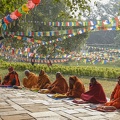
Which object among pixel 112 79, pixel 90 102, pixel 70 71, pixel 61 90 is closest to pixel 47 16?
pixel 70 71

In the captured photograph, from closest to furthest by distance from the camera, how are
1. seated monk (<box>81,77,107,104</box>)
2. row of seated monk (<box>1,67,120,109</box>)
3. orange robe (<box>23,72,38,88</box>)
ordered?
row of seated monk (<box>1,67,120,109</box>)
seated monk (<box>81,77,107,104</box>)
orange robe (<box>23,72,38,88</box>)

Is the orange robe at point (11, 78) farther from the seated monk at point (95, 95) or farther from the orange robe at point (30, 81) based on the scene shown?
the seated monk at point (95, 95)

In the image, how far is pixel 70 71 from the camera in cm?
2191

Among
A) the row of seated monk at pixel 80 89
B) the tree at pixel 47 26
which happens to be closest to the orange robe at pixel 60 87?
the row of seated monk at pixel 80 89

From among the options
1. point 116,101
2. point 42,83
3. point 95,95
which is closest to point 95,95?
point 95,95

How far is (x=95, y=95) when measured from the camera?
825 centimetres

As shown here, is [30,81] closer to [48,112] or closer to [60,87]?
[60,87]

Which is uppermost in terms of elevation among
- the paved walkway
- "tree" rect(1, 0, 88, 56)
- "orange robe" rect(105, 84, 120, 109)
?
"tree" rect(1, 0, 88, 56)

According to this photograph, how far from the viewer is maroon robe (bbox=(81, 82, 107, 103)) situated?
8.14 metres

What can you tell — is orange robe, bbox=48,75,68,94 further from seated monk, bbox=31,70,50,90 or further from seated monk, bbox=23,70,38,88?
seated monk, bbox=23,70,38,88

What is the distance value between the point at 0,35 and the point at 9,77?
2.13 metres

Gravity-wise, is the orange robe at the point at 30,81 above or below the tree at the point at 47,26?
below

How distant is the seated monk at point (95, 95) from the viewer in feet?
26.7

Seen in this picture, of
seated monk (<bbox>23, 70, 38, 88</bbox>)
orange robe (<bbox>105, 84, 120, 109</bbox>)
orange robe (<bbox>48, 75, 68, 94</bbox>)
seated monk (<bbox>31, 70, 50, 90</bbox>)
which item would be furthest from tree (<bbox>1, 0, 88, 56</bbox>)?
orange robe (<bbox>105, 84, 120, 109</bbox>)
